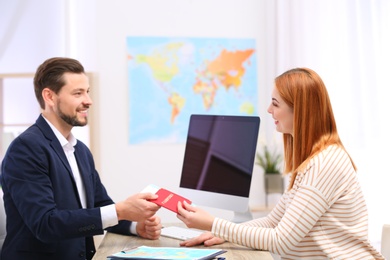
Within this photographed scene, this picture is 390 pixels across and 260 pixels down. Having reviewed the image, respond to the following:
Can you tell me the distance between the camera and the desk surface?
6.06ft

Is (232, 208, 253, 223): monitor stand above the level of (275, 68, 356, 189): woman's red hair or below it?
below

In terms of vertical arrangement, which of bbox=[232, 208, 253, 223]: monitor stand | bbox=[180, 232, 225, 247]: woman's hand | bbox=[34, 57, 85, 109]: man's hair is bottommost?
bbox=[180, 232, 225, 247]: woman's hand

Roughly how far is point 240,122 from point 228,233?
0.62 m

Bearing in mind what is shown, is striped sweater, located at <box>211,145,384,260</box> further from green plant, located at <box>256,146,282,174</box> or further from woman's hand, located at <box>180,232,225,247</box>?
→ green plant, located at <box>256,146,282,174</box>

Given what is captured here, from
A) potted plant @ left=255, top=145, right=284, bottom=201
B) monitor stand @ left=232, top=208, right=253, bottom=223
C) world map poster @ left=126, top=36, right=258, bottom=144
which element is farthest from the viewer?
world map poster @ left=126, top=36, right=258, bottom=144

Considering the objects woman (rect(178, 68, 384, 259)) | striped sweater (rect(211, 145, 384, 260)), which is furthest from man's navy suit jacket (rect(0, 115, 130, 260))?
striped sweater (rect(211, 145, 384, 260))

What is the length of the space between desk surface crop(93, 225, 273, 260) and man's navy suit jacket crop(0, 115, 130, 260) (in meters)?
0.07

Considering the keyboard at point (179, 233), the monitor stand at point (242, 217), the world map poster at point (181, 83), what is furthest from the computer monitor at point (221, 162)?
the world map poster at point (181, 83)

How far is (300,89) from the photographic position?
78.4 inches

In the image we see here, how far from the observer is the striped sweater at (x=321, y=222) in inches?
72.4

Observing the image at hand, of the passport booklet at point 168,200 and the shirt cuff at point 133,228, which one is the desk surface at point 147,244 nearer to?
the shirt cuff at point 133,228

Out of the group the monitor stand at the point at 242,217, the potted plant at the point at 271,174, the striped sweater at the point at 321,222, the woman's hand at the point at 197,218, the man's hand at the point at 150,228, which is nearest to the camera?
the striped sweater at the point at 321,222

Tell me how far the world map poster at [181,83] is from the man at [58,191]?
2265mm

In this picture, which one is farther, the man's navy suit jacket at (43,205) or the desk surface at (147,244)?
the man's navy suit jacket at (43,205)
